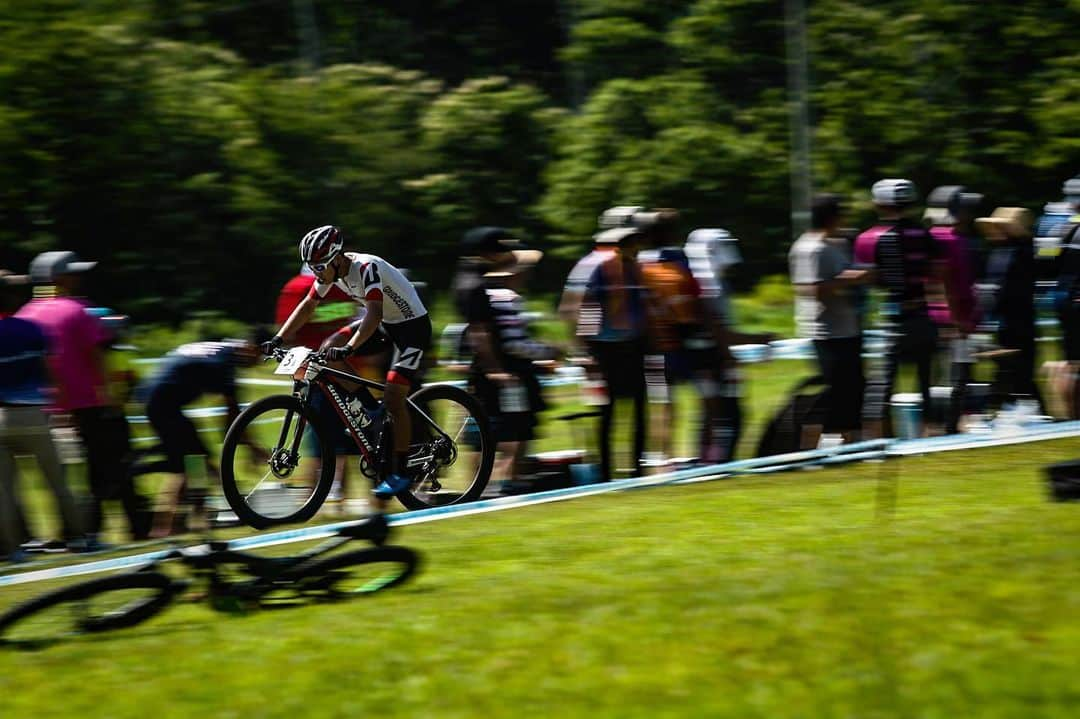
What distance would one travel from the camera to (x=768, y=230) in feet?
91.3

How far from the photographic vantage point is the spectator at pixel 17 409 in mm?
9438

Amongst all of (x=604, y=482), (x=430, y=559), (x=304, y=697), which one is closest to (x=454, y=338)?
(x=604, y=482)

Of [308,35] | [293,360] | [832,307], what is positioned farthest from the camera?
[308,35]

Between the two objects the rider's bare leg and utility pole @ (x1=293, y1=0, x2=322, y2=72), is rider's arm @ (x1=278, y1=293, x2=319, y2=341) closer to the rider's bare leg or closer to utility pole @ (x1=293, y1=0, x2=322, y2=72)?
the rider's bare leg

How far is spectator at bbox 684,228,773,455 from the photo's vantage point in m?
11.1

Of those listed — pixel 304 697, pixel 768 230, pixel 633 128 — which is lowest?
pixel 304 697

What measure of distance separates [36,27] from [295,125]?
16.9 feet

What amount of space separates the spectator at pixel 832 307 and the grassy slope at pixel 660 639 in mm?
2288

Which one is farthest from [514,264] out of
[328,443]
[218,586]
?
[218,586]

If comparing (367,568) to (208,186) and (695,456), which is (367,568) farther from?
(208,186)

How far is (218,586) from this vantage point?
24.9 feet

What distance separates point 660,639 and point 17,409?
4506 millimetres

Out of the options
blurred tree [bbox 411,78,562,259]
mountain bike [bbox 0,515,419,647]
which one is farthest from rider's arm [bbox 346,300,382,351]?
blurred tree [bbox 411,78,562,259]

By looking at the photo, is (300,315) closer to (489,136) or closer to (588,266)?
(588,266)
